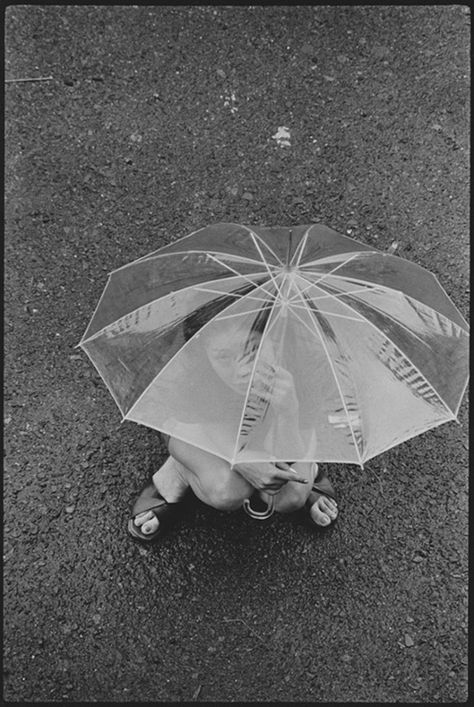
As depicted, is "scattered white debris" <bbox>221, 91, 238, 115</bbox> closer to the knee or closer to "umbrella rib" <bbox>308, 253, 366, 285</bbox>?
"umbrella rib" <bbox>308, 253, 366, 285</bbox>

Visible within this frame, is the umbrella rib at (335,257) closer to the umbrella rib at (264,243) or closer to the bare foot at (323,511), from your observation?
the umbrella rib at (264,243)

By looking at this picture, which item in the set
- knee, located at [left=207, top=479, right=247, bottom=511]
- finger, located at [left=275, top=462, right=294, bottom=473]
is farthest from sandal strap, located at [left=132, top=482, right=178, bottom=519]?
finger, located at [left=275, top=462, right=294, bottom=473]

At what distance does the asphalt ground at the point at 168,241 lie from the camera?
296 cm

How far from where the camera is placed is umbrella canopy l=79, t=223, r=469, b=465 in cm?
218

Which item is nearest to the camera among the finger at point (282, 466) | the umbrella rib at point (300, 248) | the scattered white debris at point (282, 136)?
the umbrella rib at point (300, 248)

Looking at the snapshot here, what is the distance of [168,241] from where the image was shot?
330 centimetres

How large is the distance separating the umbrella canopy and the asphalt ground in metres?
0.92

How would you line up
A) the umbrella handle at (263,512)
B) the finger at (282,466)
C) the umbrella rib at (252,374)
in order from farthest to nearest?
the umbrella handle at (263,512)
the finger at (282,466)
the umbrella rib at (252,374)

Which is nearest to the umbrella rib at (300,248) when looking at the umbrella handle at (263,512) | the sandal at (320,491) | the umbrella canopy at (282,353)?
the umbrella canopy at (282,353)

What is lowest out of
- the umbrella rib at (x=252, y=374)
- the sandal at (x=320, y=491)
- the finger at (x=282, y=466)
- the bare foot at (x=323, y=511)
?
the bare foot at (x=323, y=511)

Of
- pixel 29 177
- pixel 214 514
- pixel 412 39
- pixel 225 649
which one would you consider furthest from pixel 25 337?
pixel 412 39

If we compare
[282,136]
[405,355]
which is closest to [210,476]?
[405,355]

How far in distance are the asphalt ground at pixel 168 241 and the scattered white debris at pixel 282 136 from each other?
1.2 inches

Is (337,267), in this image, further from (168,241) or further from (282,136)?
(282,136)
